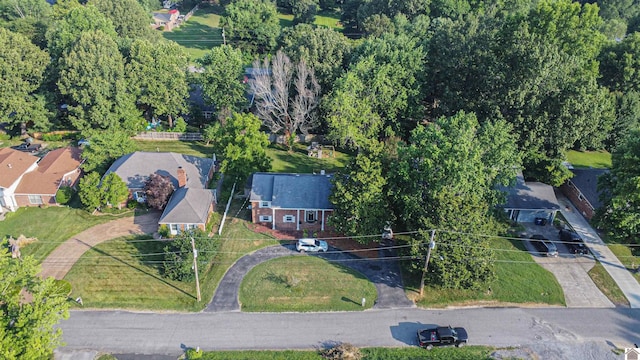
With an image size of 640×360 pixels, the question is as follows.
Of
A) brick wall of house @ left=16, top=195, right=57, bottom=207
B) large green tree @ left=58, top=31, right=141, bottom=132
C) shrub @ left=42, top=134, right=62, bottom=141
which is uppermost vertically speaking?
large green tree @ left=58, top=31, right=141, bottom=132

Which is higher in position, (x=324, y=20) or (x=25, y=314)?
(x=324, y=20)

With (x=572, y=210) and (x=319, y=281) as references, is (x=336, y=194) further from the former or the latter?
(x=572, y=210)

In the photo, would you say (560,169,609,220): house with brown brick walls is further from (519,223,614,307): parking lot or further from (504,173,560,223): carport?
(519,223,614,307): parking lot

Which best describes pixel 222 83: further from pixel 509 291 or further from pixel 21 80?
pixel 509 291

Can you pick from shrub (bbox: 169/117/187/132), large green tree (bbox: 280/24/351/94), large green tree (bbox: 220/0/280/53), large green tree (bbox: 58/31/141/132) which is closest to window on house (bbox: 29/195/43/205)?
large green tree (bbox: 58/31/141/132)

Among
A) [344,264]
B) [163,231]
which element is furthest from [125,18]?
[344,264]

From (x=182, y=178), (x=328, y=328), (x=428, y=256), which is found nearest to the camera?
(x=328, y=328)
